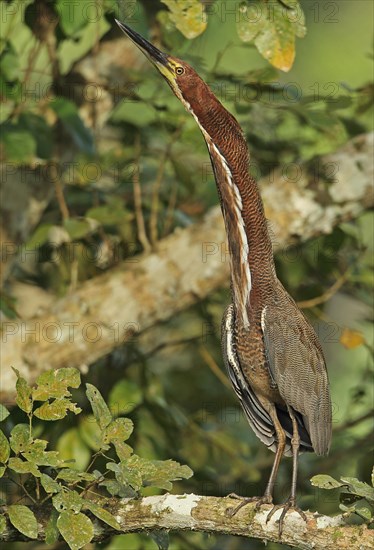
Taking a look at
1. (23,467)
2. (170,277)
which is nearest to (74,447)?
(170,277)

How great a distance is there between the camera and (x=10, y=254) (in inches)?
170

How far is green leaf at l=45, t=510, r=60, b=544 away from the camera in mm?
2586

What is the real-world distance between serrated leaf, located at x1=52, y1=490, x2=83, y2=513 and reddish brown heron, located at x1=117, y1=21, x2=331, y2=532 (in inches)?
24.3

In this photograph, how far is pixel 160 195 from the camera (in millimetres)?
4562

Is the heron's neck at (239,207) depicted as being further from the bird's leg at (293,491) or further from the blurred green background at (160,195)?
the blurred green background at (160,195)

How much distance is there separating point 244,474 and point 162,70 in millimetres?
2237

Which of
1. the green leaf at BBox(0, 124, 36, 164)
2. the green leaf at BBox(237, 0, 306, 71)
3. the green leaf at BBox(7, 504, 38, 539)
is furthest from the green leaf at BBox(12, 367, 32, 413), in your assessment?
the green leaf at BBox(0, 124, 36, 164)

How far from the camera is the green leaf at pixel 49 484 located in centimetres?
250

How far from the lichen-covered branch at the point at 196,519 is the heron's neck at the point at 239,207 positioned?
28.9 inches

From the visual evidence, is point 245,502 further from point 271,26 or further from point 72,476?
point 271,26

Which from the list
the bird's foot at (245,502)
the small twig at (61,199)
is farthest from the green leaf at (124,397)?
the bird's foot at (245,502)

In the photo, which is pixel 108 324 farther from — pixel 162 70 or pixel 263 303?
pixel 162 70

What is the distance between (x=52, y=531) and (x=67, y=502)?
0.44 feet

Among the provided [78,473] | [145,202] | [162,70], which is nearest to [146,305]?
[145,202]
